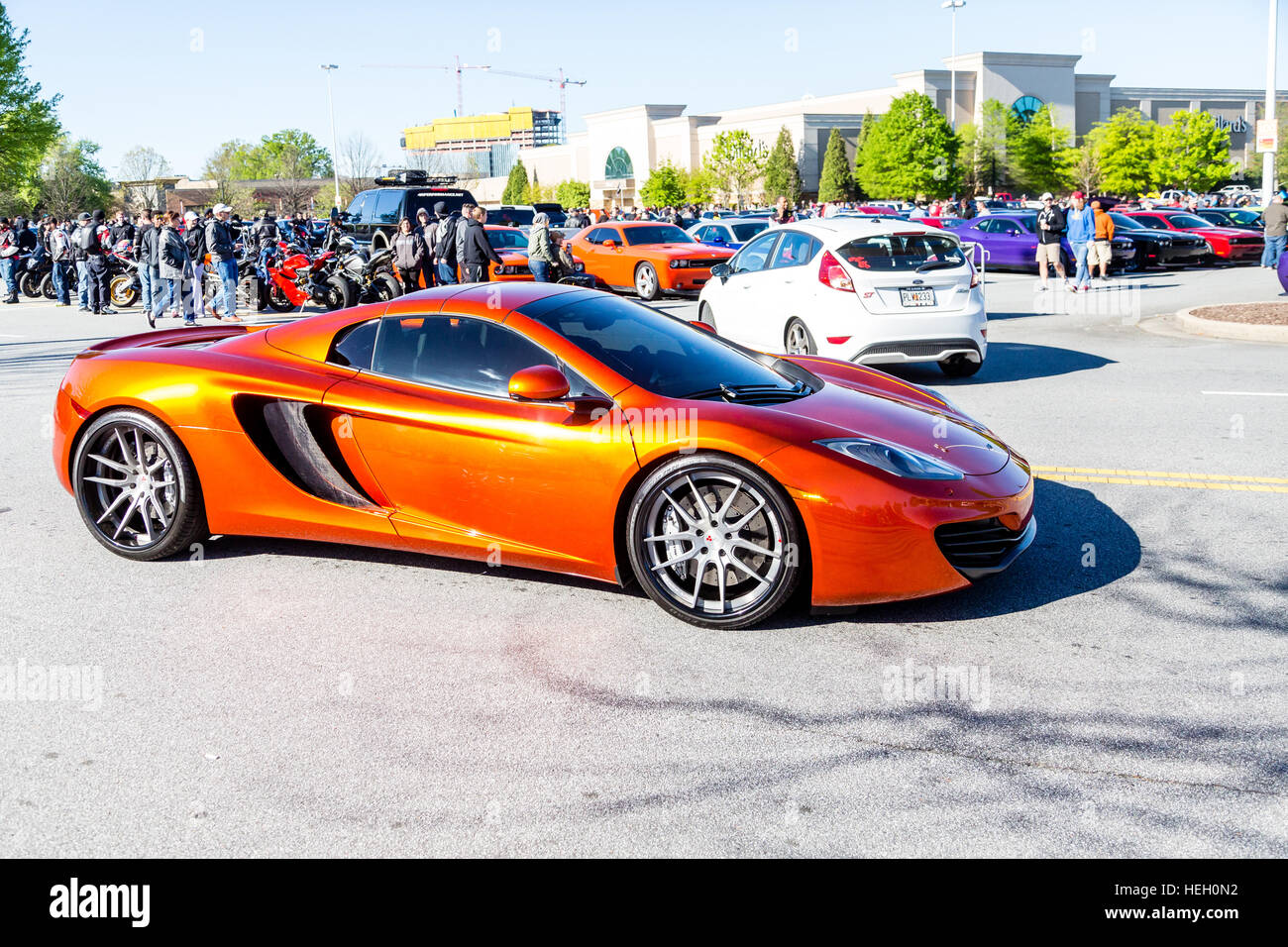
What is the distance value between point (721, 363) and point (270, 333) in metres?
2.31

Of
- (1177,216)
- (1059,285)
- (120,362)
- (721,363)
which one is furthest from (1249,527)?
(1177,216)

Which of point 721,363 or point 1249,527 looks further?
point 1249,527

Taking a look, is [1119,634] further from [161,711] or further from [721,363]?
[161,711]

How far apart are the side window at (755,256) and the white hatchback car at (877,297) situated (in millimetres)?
474

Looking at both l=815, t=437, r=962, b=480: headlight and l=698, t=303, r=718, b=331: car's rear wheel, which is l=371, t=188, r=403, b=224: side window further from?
l=815, t=437, r=962, b=480: headlight

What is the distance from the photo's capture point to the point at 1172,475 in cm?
726

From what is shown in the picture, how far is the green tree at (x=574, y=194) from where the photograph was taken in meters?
122

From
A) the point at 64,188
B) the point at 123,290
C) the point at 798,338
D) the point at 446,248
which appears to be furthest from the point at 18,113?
the point at 798,338

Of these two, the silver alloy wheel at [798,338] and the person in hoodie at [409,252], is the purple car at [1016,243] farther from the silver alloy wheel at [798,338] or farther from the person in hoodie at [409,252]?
the silver alloy wheel at [798,338]

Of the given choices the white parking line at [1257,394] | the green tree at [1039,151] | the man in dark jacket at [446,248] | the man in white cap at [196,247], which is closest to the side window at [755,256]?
the white parking line at [1257,394]

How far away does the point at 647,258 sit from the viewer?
22.2 metres

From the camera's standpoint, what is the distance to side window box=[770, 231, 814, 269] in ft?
38.1

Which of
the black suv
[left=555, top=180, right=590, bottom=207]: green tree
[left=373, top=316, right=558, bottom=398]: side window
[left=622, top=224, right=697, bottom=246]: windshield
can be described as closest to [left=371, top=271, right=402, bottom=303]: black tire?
the black suv

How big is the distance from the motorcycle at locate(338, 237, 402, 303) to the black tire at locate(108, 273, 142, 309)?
6011 millimetres
